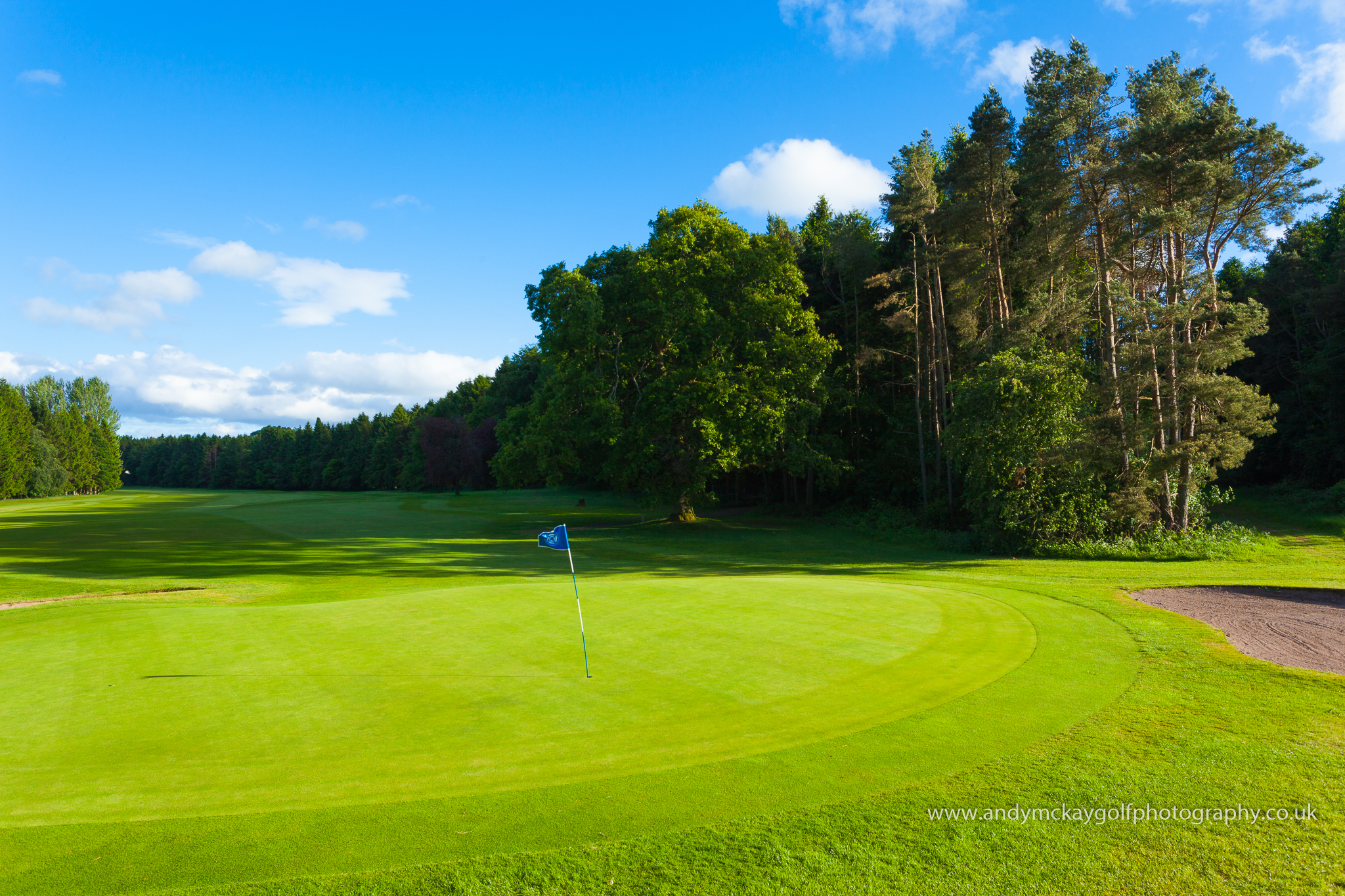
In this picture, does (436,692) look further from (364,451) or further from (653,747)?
(364,451)

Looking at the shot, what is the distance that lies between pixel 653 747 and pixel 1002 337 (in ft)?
88.1

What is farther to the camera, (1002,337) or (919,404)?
(919,404)

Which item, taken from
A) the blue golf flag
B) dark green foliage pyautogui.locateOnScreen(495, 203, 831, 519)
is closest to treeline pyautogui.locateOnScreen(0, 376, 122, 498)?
dark green foliage pyautogui.locateOnScreen(495, 203, 831, 519)

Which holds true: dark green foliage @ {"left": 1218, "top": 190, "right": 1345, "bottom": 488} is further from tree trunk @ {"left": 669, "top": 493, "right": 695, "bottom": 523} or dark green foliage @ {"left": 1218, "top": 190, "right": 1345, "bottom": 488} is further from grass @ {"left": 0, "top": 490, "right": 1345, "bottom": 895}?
grass @ {"left": 0, "top": 490, "right": 1345, "bottom": 895}

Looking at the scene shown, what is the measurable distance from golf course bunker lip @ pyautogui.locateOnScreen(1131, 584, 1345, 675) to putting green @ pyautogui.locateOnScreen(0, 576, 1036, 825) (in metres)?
3.47

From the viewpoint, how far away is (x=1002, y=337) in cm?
2828

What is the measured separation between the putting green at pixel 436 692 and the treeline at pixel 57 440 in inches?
3747

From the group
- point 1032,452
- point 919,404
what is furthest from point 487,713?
point 919,404

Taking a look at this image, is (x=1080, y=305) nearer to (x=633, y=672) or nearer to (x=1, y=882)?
(x=633, y=672)

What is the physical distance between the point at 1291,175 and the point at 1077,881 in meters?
27.3

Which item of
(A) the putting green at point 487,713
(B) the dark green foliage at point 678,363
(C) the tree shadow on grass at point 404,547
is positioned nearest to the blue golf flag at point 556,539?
(A) the putting green at point 487,713

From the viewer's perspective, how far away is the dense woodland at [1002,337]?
23.0 m

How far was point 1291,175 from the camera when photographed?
2212cm

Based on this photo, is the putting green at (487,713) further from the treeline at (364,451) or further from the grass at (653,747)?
the treeline at (364,451)
